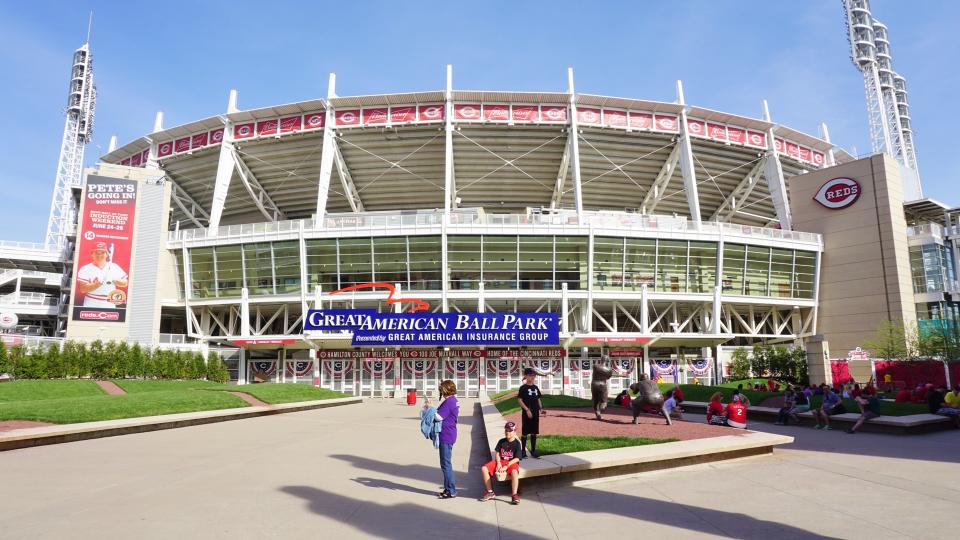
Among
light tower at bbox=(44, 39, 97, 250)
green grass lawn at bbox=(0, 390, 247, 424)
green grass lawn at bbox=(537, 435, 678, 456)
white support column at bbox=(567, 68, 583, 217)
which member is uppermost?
light tower at bbox=(44, 39, 97, 250)

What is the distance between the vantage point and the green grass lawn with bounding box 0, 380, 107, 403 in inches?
956

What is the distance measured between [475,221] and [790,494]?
3216 cm

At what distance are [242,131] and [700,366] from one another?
1555 inches

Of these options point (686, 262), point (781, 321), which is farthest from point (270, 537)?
point (781, 321)

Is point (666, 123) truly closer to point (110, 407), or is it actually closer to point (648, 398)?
point (648, 398)

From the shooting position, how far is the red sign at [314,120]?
4300cm

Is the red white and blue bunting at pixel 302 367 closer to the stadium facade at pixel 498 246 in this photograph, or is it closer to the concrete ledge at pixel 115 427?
the stadium facade at pixel 498 246

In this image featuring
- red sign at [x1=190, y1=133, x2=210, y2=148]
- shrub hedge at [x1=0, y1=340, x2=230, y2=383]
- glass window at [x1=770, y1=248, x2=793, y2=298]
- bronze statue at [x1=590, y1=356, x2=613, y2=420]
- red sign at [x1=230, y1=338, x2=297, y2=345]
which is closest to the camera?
bronze statue at [x1=590, y1=356, x2=613, y2=420]

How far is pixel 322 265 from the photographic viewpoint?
133 ft

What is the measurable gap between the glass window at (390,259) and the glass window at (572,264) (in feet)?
35.7

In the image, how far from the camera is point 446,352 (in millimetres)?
39844

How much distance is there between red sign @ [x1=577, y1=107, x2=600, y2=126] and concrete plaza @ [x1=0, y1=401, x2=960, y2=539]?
1321 inches

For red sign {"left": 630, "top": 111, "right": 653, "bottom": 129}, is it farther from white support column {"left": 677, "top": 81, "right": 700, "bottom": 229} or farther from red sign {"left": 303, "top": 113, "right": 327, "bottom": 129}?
red sign {"left": 303, "top": 113, "right": 327, "bottom": 129}

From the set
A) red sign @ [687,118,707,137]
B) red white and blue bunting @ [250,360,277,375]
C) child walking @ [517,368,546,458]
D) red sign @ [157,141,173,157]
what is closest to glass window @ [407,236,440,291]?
red white and blue bunting @ [250,360,277,375]
